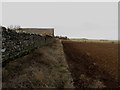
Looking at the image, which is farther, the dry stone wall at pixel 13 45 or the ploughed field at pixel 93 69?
the ploughed field at pixel 93 69

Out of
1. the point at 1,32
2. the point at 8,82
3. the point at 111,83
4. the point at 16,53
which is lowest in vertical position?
the point at 111,83

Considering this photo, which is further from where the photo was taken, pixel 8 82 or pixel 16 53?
pixel 16 53

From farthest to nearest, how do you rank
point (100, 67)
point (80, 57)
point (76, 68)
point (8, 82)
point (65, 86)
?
point (80, 57) → point (100, 67) → point (76, 68) → point (65, 86) → point (8, 82)

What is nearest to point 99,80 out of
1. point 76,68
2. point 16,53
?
point 76,68

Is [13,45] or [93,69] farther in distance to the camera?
[93,69]

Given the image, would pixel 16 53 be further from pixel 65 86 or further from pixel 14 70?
pixel 65 86

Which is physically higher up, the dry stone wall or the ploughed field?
the dry stone wall

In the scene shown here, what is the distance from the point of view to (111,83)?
44.2 ft

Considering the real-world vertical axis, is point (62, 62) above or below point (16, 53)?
below

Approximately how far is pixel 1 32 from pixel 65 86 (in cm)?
367

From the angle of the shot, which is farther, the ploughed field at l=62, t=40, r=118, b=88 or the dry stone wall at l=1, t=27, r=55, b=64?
the ploughed field at l=62, t=40, r=118, b=88

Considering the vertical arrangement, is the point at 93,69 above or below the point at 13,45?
below

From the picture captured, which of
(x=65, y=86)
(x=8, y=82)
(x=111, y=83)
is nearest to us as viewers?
(x=8, y=82)

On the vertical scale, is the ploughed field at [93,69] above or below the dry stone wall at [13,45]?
below
